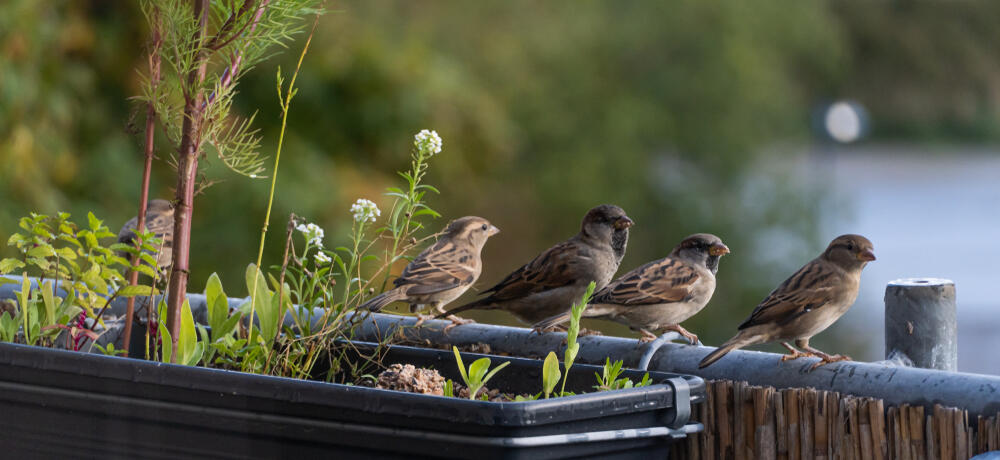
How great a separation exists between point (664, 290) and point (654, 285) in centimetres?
3

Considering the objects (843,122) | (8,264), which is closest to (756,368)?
(8,264)

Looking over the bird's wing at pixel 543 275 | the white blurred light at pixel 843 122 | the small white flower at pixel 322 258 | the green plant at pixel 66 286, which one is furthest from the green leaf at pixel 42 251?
the white blurred light at pixel 843 122

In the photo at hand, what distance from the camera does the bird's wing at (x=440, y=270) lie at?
→ 2.48 meters

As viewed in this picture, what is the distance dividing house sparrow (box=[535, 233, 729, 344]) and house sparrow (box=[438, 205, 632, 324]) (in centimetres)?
14

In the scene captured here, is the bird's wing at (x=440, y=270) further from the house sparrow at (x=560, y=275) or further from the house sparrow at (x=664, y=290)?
the house sparrow at (x=664, y=290)

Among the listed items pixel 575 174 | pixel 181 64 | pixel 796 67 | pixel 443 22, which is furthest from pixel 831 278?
pixel 796 67

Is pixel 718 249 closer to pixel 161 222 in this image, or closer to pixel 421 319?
pixel 421 319

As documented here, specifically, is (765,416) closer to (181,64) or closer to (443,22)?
(181,64)

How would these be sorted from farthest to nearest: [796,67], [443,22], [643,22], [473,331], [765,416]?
[796,67] → [643,22] → [443,22] → [473,331] → [765,416]

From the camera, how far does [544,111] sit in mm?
15203

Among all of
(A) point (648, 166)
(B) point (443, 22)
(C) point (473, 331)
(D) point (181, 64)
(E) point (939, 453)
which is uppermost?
(B) point (443, 22)

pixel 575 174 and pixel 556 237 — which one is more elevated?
pixel 575 174

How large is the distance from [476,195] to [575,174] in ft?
12.6

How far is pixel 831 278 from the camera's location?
6.64 ft
